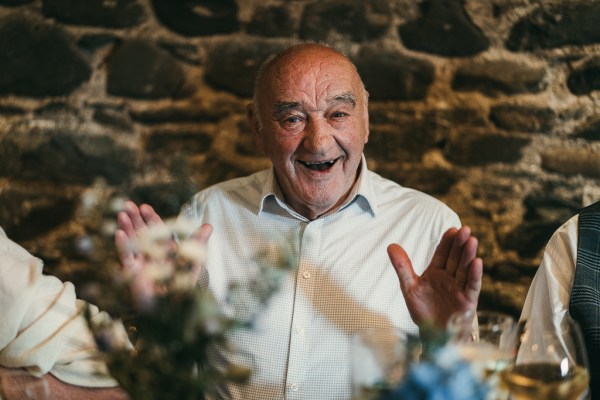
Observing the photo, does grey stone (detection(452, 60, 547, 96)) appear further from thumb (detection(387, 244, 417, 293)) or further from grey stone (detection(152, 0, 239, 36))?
thumb (detection(387, 244, 417, 293))

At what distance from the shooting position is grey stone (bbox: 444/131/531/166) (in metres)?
2.41

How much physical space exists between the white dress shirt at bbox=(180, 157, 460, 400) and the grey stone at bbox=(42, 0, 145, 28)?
2.44 feet

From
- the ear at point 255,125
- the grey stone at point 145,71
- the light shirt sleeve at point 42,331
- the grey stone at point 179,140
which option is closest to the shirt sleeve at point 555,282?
the ear at point 255,125

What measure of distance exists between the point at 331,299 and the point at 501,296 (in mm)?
772

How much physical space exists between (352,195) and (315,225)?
5.8 inches

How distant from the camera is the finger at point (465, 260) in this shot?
153cm

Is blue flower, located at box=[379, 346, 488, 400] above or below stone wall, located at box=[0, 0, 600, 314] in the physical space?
above

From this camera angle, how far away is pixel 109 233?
44.3 inches

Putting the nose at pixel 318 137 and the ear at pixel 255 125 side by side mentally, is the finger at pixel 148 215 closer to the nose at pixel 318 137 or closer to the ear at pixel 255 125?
the nose at pixel 318 137

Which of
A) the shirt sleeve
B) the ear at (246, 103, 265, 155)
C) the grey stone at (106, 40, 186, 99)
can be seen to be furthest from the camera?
the grey stone at (106, 40, 186, 99)

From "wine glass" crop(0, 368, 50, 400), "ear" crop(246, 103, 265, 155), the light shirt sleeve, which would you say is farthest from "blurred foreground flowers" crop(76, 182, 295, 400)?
"ear" crop(246, 103, 265, 155)

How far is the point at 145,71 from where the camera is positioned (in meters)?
2.58

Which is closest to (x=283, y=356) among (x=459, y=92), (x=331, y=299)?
(x=331, y=299)

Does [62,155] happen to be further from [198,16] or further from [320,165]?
[320,165]
